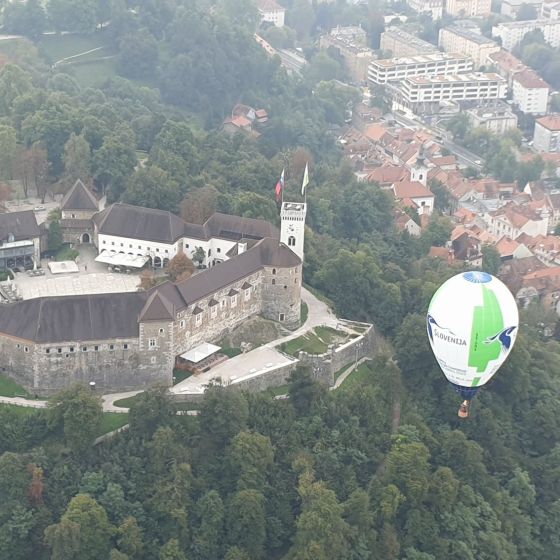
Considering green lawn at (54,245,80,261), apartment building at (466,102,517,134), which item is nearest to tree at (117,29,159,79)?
apartment building at (466,102,517,134)

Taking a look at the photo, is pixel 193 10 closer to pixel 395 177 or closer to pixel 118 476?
pixel 395 177

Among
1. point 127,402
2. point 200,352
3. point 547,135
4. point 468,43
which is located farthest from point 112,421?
point 468,43

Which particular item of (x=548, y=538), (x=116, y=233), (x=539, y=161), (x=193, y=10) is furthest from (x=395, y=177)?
(x=548, y=538)

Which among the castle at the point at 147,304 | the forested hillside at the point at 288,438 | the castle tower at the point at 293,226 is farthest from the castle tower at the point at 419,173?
the castle tower at the point at 293,226

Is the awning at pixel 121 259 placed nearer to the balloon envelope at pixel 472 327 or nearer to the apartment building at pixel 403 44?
the balloon envelope at pixel 472 327

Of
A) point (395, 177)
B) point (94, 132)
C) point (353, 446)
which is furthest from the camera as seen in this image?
point (395, 177)

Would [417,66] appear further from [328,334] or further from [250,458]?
[250,458]

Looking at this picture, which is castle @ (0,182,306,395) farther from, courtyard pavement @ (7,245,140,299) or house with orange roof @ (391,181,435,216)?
house with orange roof @ (391,181,435,216)
